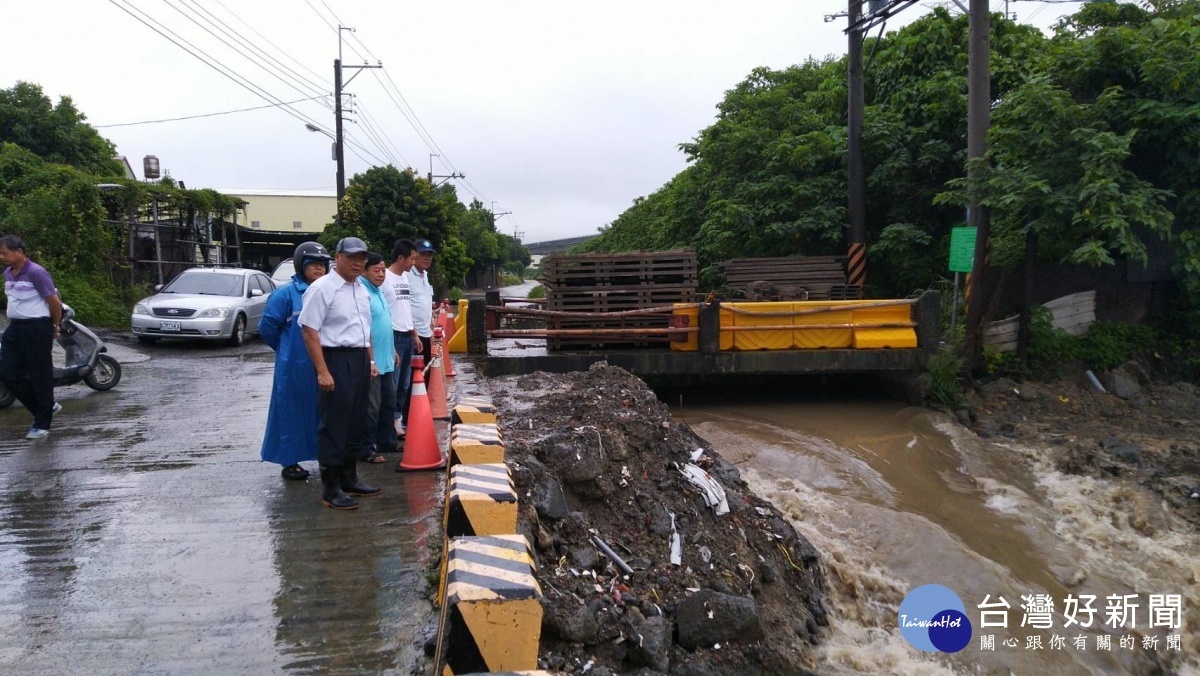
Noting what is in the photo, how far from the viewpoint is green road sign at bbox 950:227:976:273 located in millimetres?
12375

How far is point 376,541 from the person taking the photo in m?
4.70

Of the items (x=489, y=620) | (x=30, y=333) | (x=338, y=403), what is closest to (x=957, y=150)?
(x=338, y=403)

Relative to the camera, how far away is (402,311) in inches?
269

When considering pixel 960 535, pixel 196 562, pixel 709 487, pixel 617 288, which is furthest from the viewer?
pixel 617 288

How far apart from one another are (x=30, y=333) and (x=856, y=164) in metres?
14.8

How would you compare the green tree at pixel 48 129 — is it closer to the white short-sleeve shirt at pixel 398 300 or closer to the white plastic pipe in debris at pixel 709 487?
the white short-sleeve shirt at pixel 398 300

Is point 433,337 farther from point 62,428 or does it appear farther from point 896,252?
point 896,252

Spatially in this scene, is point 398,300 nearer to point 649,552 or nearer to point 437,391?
point 437,391

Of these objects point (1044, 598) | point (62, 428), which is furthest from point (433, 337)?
point (1044, 598)

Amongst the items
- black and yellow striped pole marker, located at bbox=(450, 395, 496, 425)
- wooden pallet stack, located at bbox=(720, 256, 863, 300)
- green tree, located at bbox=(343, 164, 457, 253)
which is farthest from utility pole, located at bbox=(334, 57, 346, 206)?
black and yellow striped pole marker, located at bbox=(450, 395, 496, 425)

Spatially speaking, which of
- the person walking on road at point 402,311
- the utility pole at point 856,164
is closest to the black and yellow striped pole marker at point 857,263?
the utility pole at point 856,164

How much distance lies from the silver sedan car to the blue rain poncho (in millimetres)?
10429

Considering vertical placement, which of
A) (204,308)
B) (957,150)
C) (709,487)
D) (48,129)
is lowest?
(709,487)

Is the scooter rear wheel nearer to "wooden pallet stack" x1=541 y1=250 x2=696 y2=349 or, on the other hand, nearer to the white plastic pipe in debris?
"wooden pallet stack" x1=541 y1=250 x2=696 y2=349
